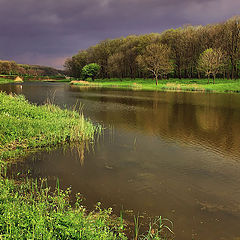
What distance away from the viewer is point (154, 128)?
59.7 ft

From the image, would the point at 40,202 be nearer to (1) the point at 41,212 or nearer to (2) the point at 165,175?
(1) the point at 41,212

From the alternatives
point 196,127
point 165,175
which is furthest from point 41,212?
point 196,127

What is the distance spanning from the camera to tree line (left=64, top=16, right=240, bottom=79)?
236 ft

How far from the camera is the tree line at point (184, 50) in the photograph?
71.9 m

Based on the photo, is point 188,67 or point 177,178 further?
point 188,67

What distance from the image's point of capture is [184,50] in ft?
277

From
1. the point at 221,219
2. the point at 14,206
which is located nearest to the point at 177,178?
the point at 221,219

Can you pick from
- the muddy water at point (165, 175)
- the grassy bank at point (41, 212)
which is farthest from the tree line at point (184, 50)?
the grassy bank at point (41, 212)

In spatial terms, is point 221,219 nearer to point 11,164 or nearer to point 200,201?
point 200,201

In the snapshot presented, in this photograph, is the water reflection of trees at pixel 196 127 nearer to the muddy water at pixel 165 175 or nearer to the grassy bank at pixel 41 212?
the muddy water at pixel 165 175

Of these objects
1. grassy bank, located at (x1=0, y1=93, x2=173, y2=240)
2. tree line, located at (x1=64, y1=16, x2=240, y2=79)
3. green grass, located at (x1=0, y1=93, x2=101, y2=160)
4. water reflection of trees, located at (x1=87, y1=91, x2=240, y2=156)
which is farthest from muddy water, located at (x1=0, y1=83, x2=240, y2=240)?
tree line, located at (x1=64, y1=16, x2=240, y2=79)

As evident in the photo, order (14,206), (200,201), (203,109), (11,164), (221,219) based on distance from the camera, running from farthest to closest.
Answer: (203,109) < (11,164) < (200,201) < (221,219) < (14,206)

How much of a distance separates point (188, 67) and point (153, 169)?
8403 centimetres

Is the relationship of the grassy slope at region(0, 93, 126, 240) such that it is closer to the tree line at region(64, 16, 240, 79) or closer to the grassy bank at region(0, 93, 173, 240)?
the grassy bank at region(0, 93, 173, 240)
